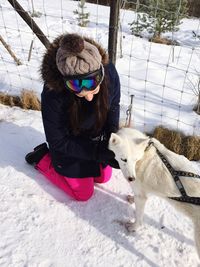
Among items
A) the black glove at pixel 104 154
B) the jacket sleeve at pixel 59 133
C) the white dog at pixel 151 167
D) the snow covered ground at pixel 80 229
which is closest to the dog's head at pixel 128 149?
the white dog at pixel 151 167

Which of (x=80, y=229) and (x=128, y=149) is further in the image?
(x=80, y=229)

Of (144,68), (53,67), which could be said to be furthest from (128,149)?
(144,68)

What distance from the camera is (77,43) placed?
6.50 ft

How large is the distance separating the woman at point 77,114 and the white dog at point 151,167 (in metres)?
0.21

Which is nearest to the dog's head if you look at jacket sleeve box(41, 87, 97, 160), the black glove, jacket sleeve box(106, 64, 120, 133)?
the black glove

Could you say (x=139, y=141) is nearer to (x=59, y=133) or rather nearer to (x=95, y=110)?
(x=95, y=110)

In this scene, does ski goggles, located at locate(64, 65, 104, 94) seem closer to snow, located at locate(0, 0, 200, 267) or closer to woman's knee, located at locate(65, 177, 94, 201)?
woman's knee, located at locate(65, 177, 94, 201)

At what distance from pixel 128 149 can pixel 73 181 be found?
847mm

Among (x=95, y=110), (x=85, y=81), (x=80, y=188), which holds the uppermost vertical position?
(x=85, y=81)

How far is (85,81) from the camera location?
86.0 inches

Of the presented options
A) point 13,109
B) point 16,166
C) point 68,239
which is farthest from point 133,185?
point 13,109

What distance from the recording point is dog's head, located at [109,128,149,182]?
7.30ft

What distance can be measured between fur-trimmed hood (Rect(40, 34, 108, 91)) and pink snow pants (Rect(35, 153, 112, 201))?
2.93ft

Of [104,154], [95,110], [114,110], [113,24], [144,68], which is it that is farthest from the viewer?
[144,68]
